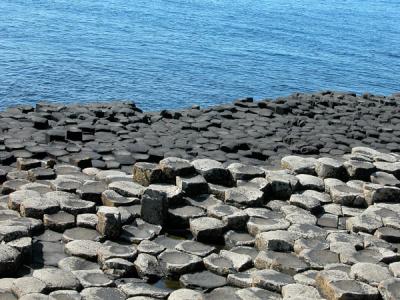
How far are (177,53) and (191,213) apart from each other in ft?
68.7

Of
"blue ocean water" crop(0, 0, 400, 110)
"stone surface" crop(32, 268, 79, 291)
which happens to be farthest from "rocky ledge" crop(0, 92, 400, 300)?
"blue ocean water" crop(0, 0, 400, 110)

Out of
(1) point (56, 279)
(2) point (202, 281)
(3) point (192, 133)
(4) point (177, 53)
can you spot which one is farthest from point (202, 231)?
(4) point (177, 53)

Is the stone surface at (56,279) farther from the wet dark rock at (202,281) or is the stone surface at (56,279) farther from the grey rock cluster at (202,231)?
the wet dark rock at (202,281)

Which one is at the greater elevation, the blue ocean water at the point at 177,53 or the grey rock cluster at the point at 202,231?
the grey rock cluster at the point at 202,231

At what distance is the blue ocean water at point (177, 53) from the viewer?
22281 millimetres

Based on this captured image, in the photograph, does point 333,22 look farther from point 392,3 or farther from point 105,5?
point 392,3

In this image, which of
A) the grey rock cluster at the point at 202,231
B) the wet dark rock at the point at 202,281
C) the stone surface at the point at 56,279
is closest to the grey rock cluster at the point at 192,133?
the grey rock cluster at the point at 202,231

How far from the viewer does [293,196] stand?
31.8 ft

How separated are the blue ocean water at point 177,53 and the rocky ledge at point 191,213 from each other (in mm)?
7630

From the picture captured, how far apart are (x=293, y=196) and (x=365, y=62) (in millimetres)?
24869

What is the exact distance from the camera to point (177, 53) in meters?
29.3

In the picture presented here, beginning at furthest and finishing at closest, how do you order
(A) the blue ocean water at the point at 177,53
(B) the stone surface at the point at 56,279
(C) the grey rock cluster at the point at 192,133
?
(A) the blue ocean water at the point at 177,53
(C) the grey rock cluster at the point at 192,133
(B) the stone surface at the point at 56,279

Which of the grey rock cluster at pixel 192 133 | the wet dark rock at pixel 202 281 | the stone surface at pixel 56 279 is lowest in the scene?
the wet dark rock at pixel 202 281

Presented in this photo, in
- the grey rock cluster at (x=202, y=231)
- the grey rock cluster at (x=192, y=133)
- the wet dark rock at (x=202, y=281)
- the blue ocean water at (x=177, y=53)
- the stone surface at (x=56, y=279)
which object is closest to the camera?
the stone surface at (x=56, y=279)
